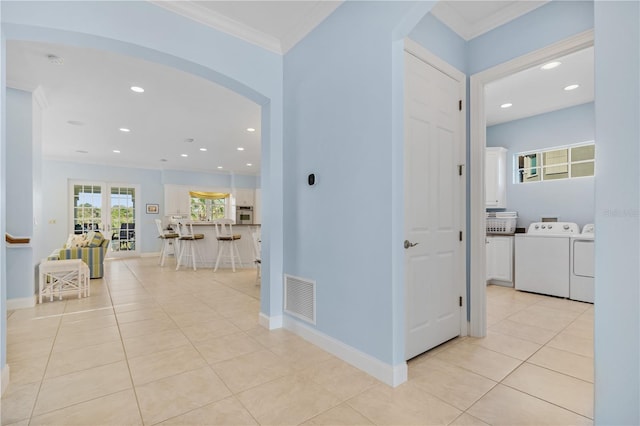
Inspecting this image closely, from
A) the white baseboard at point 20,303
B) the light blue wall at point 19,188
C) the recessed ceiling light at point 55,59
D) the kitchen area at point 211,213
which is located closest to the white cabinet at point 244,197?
the kitchen area at point 211,213

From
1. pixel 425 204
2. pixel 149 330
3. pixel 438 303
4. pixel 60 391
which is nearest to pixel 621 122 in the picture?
pixel 425 204

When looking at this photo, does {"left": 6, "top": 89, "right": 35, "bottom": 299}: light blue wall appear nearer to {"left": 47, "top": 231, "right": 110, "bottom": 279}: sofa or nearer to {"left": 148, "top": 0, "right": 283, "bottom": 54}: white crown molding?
{"left": 47, "top": 231, "right": 110, "bottom": 279}: sofa

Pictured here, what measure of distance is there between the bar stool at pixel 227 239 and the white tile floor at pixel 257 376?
3.13 meters

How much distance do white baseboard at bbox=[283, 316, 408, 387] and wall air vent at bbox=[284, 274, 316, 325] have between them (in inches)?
4.0

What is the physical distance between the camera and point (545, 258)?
14.1 ft

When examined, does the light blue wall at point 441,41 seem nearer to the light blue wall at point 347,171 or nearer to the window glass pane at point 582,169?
the light blue wall at point 347,171

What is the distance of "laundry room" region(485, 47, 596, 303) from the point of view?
3996mm

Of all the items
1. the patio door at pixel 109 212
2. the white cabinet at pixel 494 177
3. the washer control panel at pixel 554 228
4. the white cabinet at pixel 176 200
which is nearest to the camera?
the washer control panel at pixel 554 228

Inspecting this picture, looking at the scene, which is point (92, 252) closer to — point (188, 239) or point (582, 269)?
point (188, 239)

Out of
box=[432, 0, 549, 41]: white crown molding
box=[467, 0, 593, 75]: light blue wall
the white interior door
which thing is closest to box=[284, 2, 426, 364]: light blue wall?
the white interior door

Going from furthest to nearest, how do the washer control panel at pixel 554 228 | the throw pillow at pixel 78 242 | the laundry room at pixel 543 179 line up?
1. the throw pillow at pixel 78 242
2. the washer control panel at pixel 554 228
3. the laundry room at pixel 543 179

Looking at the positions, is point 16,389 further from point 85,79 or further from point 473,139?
point 473,139

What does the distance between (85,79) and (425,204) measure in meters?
4.45

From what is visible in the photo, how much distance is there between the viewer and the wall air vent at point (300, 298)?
2.69 metres
